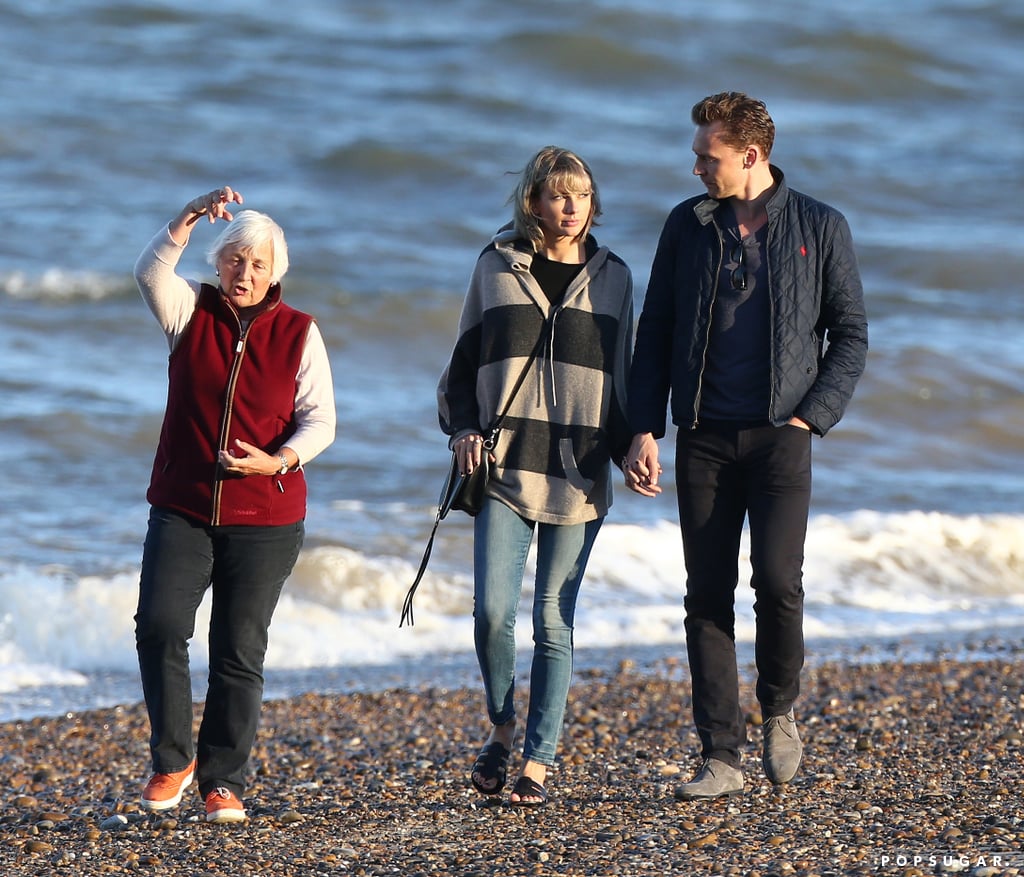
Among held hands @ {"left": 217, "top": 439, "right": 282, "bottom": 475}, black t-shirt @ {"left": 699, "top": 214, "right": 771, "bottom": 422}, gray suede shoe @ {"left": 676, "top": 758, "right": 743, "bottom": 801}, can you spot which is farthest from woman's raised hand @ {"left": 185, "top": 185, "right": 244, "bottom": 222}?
gray suede shoe @ {"left": 676, "top": 758, "right": 743, "bottom": 801}

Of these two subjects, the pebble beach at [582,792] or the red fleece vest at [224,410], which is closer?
the pebble beach at [582,792]

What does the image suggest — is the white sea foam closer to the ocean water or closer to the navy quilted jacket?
the ocean water

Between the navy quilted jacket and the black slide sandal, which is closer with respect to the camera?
the navy quilted jacket

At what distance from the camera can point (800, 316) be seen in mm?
3912

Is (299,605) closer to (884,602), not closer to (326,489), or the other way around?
(326,489)

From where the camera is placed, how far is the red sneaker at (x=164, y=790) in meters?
3.93

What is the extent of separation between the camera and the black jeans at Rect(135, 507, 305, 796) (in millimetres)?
3832

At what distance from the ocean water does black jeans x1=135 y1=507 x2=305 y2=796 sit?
7.27 feet

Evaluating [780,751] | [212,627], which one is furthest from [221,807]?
[780,751]

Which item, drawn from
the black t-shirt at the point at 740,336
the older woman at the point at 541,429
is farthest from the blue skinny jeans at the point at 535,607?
the black t-shirt at the point at 740,336

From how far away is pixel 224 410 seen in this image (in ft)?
12.6

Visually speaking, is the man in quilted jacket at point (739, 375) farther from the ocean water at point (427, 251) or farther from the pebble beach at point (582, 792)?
the ocean water at point (427, 251)

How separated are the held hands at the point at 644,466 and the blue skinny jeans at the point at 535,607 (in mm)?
202

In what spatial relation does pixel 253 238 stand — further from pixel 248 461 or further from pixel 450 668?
pixel 450 668
